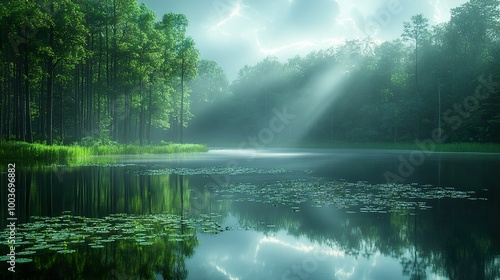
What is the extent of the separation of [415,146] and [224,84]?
7911 centimetres

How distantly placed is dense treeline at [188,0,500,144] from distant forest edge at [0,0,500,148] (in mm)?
277

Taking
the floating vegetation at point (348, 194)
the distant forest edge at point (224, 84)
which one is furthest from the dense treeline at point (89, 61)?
the floating vegetation at point (348, 194)

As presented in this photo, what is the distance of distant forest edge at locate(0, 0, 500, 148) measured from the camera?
47.6 meters

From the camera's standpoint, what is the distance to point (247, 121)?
13100 centimetres

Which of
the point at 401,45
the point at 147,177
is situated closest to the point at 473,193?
the point at 147,177

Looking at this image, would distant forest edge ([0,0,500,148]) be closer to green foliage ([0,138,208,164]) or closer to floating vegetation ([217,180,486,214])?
green foliage ([0,138,208,164])

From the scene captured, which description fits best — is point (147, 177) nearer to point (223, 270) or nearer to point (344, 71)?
point (223, 270)

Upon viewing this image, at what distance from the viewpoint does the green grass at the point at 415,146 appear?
6632cm

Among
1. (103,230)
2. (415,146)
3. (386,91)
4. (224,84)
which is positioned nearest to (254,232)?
(103,230)

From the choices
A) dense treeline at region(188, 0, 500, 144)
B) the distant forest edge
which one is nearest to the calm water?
the distant forest edge

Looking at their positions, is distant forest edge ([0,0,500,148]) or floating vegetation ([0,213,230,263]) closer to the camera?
floating vegetation ([0,213,230,263])

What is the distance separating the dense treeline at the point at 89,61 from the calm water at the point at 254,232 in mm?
24864

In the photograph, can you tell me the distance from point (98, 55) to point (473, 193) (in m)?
54.6

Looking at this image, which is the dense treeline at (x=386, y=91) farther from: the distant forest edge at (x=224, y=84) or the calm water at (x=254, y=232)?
the calm water at (x=254, y=232)
